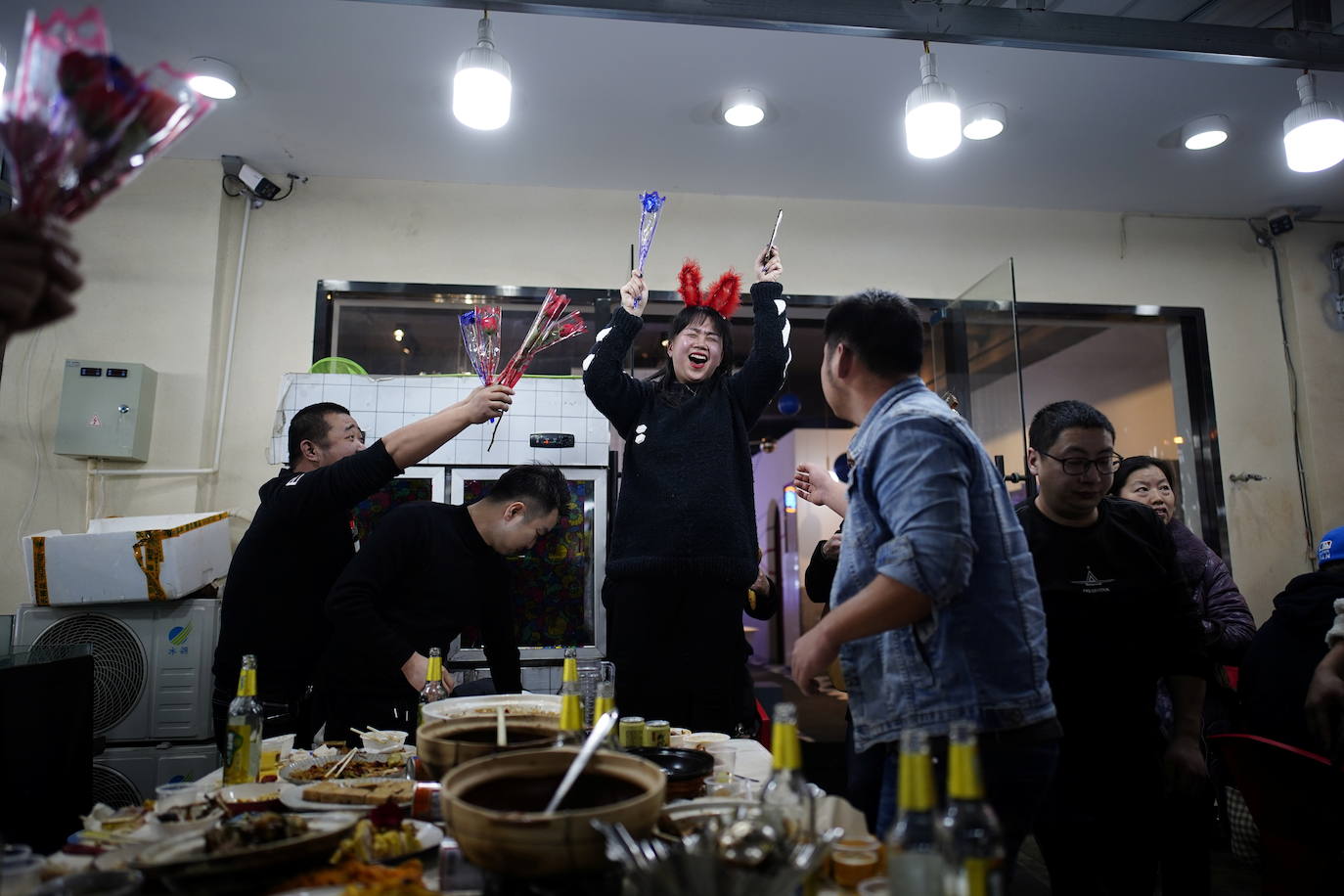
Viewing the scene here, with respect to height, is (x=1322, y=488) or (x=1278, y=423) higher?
(x=1278, y=423)

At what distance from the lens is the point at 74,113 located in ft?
3.59

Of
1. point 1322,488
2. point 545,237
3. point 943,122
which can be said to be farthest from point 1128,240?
point 545,237

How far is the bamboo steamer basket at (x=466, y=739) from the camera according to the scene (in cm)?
133

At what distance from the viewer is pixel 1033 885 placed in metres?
3.26

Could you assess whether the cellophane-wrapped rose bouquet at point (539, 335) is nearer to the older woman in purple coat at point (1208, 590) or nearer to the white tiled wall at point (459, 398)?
the white tiled wall at point (459, 398)

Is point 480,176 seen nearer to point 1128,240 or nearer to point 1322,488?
point 1128,240

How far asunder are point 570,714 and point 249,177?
394cm

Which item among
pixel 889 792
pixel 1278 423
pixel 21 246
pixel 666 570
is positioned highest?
pixel 1278 423

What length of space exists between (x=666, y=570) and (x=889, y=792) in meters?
1.26

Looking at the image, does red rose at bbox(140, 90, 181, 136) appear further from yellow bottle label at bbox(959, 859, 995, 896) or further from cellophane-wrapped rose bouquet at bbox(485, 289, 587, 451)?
cellophane-wrapped rose bouquet at bbox(485, 289, 587, 451)

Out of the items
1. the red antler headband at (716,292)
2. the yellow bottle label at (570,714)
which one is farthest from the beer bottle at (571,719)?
the red antler headband at (716,292)

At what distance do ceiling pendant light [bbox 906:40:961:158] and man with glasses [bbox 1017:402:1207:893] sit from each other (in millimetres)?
1412

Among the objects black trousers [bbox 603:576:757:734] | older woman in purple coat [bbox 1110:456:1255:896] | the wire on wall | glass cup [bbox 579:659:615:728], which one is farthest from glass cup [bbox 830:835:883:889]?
the wire on wall

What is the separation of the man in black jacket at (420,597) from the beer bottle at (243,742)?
0.59 meters
